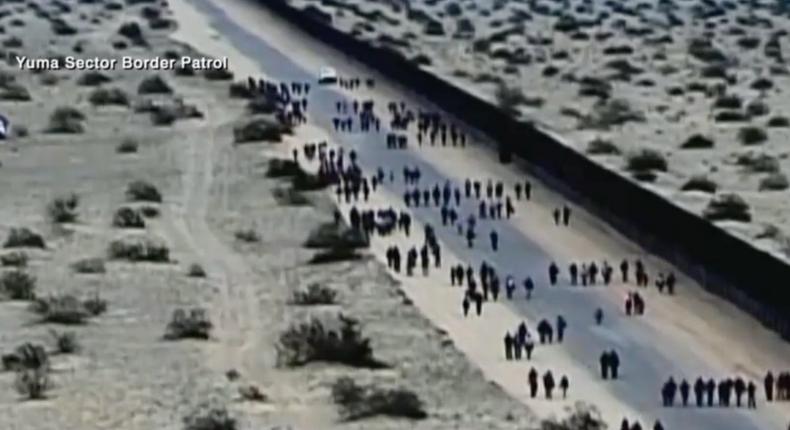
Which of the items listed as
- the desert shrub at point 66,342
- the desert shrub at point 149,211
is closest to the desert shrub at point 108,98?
the desert shrub at point 149,211

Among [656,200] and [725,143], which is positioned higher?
[656,200]

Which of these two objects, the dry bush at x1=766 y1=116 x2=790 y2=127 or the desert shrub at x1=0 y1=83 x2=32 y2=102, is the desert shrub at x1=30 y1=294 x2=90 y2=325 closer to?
the dry bush at x1=766 y1=116 x2=790 y2=127

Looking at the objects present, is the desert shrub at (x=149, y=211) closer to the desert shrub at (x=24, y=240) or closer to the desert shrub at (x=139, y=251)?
the desert shrub at (x=24, y=240)

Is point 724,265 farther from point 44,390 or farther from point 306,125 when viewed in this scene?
point 306,125

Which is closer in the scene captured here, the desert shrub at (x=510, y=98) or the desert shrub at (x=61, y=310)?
the desert shrub at (x=61, y=310)

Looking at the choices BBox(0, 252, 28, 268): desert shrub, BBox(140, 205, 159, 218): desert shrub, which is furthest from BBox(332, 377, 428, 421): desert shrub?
BBox(140, 205, 159, 218): desert shrub

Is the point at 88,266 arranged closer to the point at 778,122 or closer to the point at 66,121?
the point at 66,121

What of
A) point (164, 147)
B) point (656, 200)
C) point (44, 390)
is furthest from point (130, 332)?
point (164, 147)
